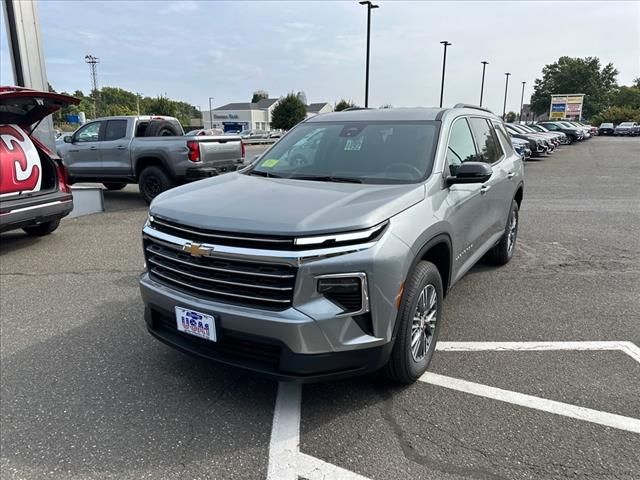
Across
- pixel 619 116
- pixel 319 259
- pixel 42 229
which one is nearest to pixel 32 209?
pixel 42 229

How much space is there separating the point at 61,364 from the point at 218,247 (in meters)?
1.87

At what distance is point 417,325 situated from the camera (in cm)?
304

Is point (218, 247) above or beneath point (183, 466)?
above

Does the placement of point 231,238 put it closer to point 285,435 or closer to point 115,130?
point 285,435

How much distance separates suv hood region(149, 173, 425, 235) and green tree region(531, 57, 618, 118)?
327 ft

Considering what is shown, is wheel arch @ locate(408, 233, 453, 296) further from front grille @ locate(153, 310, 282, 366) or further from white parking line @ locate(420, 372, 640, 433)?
front grille @ locate(153, 310, 282, 366)

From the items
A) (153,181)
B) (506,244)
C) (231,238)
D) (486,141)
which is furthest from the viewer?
(153,181)

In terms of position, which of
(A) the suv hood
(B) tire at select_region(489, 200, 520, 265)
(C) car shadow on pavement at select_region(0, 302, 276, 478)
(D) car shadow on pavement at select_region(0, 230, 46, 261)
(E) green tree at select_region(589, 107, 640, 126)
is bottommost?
(D) car shadow on pavement at select_region(0, 230, 46, 261)

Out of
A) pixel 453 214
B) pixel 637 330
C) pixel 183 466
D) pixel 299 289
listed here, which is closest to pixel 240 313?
pixel 299 289

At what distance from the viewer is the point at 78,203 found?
29.6 feet

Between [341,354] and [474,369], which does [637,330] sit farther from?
[341,354]

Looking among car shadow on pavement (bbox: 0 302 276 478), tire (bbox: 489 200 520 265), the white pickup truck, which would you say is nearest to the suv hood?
car shadow on pavement (bbox: 0 302 276 478)

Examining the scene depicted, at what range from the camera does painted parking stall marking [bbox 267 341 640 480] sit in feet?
7.82

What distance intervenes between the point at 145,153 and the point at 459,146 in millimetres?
7627
